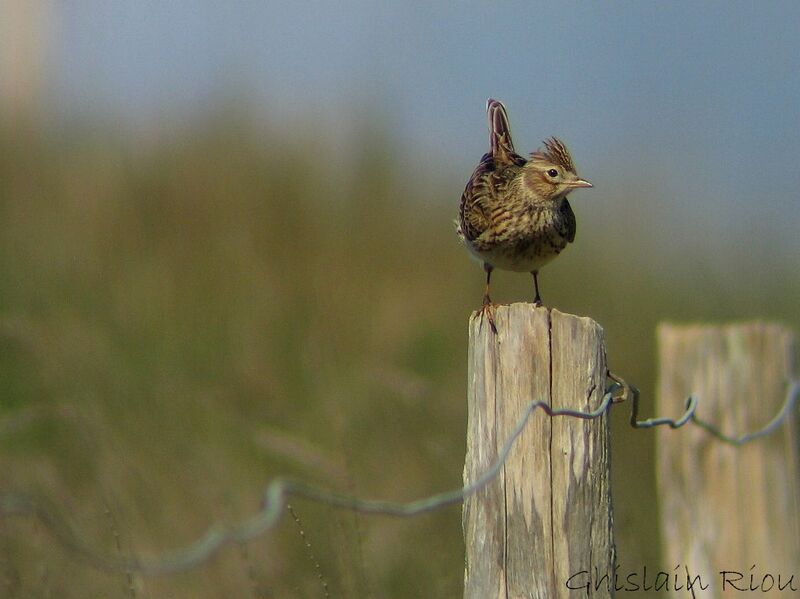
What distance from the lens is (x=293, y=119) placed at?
7871 millimetres

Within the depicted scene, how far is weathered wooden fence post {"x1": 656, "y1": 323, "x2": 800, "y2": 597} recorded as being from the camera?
3871 mm

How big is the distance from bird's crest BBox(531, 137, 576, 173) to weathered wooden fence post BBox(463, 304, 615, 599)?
2121 millimetres

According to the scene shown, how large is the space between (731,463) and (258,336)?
9.43ft

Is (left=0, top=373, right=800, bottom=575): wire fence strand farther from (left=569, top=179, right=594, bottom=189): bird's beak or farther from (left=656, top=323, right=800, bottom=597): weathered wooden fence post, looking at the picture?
(left=569, top=179, right=594, bottom=189): bird's beak

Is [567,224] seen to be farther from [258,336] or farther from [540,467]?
[258,336]

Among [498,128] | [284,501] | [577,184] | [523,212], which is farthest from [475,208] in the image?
[284,501]

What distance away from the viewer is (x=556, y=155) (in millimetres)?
4621

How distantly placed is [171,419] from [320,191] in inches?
98.4

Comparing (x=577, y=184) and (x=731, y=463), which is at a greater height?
(x=577, y=184)

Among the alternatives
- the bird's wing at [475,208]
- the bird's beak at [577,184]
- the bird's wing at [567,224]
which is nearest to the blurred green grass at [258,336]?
the bird's wing at [475,208]

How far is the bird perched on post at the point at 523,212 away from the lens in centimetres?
433

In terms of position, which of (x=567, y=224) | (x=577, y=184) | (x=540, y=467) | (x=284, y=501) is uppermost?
(x=577, y=184)

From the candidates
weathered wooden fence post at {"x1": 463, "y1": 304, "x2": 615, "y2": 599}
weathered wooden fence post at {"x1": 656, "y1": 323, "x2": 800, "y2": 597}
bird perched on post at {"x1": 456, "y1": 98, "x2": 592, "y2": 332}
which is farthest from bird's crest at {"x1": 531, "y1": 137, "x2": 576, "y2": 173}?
weathered wooden fence post at {"x1": 463, "y1": 304, "x2": 615, "y2": 599}

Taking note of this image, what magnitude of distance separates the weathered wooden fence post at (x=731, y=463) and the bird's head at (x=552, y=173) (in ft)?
2.46
